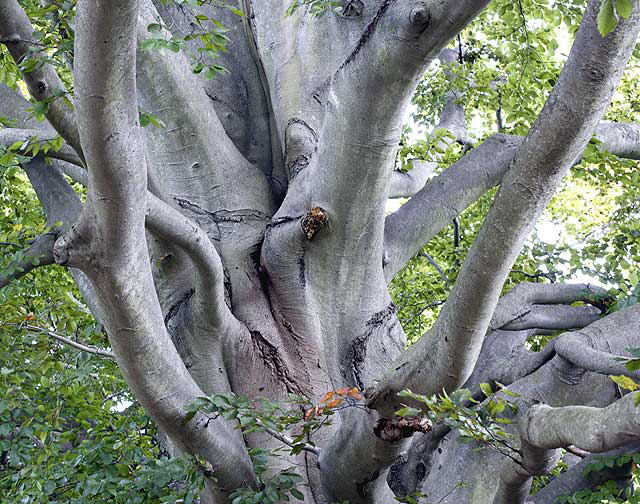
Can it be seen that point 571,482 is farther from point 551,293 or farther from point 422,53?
point 422,53

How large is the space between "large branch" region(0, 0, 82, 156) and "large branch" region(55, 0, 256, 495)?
1.84 ft

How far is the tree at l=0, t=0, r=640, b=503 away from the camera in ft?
8.74

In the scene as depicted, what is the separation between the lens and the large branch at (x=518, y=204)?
244 centimetres

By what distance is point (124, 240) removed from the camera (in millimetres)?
2844

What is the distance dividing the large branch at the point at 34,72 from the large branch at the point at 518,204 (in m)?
1.61

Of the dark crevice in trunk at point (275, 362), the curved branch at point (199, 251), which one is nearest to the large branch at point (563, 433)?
the dark crevice in trunk at point (275, 362)

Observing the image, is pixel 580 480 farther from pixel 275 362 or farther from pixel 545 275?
pixel 275 362

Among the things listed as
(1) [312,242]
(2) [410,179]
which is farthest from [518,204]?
(2) [410,179]

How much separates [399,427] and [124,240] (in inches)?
51.1

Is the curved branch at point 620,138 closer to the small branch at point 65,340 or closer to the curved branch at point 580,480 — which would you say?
the curved branch at point 580,480

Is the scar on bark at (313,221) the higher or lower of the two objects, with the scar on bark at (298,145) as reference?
lower

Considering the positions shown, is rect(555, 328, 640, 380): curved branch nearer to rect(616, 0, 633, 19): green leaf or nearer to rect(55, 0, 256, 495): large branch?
rect(55, 0, 256, 495): large branch

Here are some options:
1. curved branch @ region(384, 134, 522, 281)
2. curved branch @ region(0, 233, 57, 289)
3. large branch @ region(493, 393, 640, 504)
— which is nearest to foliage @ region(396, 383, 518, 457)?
large branch @ region(493, 393, 640, 504)

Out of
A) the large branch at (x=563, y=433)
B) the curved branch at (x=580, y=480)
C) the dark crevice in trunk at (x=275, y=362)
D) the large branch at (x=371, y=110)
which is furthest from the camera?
the curved branch at (x=580, y=480)
